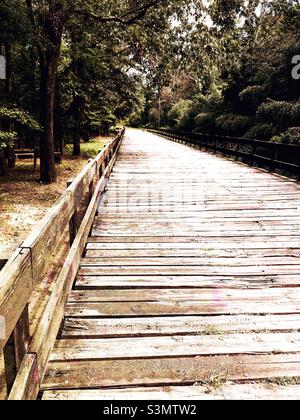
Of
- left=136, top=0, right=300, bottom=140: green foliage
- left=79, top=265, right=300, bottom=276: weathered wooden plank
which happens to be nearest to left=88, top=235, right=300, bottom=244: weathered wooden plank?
left=79, top=265, right=300, bottom=276: weathered wooden plank

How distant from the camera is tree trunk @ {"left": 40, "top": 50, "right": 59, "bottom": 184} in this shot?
13.0 metres

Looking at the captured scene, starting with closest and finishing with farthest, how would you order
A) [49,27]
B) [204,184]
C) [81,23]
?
[204,184] < [49,27] < [81,23]

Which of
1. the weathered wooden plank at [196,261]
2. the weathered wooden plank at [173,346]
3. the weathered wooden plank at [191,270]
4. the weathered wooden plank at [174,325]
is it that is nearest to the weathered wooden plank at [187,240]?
the weathered wooden plank at [196,261]

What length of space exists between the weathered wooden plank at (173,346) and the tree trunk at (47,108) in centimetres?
1218

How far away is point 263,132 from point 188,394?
1482 centimetres

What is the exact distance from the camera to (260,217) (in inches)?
239

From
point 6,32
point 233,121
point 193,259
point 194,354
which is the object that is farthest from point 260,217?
point 233,121

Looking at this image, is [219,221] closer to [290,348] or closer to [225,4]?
[290,348]

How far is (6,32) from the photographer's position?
11359 mm

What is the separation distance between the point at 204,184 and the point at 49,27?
8428 mm

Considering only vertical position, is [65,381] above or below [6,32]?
below

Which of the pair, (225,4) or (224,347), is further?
(225,4)
